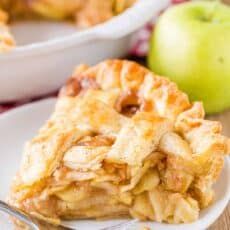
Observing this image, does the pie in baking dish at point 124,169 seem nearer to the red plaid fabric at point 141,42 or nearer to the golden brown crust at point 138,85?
the golden brown crust at point 138,85

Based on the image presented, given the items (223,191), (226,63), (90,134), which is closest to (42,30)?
(226,63)

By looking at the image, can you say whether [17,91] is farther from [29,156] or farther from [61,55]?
[29,156]

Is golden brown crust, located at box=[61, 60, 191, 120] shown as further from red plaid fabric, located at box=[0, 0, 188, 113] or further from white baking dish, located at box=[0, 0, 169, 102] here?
red plaid fabric, located at box=[0, 0, 188, 113]

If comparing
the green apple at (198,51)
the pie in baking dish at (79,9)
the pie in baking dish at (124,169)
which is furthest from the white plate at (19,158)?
the pie in baking dish at (79,9)

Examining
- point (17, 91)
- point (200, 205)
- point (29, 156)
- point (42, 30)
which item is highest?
point (42, 30)

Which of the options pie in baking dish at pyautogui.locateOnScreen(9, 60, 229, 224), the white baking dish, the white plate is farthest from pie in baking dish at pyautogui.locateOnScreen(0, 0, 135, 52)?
pie in baking dish at pyautogui.locateOnScreen(9, 60, 229, 224)

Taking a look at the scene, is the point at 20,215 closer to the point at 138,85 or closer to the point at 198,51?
the point at 138,85
